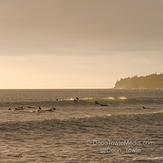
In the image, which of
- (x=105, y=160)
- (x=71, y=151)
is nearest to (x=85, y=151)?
(x=71, y=151)

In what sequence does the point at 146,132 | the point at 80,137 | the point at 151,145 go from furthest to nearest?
1. the point at 146,132
2. the point at 80,137
3. the point at 151,145

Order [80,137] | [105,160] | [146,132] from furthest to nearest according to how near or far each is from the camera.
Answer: [146,132]
[80,137]
[105,160]

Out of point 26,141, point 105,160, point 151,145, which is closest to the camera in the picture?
point 105,160

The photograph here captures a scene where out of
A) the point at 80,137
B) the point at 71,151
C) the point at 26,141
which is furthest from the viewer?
the point at 80,137

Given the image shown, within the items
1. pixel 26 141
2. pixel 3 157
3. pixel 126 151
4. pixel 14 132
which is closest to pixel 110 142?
pixel 126 151

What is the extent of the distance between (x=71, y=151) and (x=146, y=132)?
925 centimetres

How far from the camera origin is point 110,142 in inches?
770

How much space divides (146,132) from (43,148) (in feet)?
33.1

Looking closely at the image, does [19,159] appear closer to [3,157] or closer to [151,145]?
[3,157]

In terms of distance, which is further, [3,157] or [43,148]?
[43,148]

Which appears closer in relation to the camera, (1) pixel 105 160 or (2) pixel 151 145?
(1) pixel 105 160

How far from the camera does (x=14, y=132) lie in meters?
24.7

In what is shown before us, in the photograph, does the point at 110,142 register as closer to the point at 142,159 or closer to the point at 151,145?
the point at 151,145

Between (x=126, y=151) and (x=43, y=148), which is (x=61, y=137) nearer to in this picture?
(x=43, y=148)
